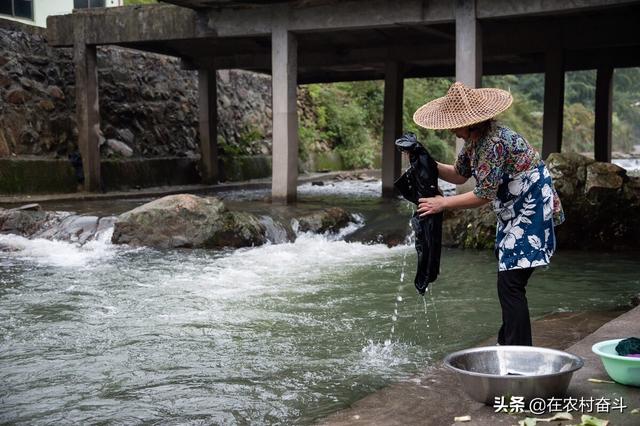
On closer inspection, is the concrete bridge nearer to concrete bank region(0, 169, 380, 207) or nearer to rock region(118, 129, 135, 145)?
concrete bank region(0, 169, 380, 207)

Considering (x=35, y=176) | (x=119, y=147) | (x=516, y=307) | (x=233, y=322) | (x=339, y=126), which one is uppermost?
(x=339, y=126)

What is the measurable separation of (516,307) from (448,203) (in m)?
0.76

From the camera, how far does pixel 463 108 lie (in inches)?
181

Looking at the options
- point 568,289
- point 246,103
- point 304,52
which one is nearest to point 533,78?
point 246,103

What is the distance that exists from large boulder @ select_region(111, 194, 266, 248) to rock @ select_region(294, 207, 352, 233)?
121cm

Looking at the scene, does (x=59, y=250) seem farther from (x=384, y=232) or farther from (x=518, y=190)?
(x=518, y=190)

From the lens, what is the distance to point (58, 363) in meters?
5.81

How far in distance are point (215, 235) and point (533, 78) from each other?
42.4 m

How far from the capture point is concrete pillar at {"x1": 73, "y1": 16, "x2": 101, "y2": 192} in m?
17.5

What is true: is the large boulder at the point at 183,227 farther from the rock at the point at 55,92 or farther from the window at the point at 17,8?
the window at the point at 17,8

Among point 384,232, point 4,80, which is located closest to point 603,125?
point 384,232

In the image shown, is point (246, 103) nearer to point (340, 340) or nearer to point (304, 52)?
point (304, 52)

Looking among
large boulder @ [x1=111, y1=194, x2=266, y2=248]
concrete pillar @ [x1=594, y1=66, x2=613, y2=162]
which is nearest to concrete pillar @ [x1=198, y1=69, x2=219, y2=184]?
large boulder @ [x1=111, y1=194, x2=266, y2=248]

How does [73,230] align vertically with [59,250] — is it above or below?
above
